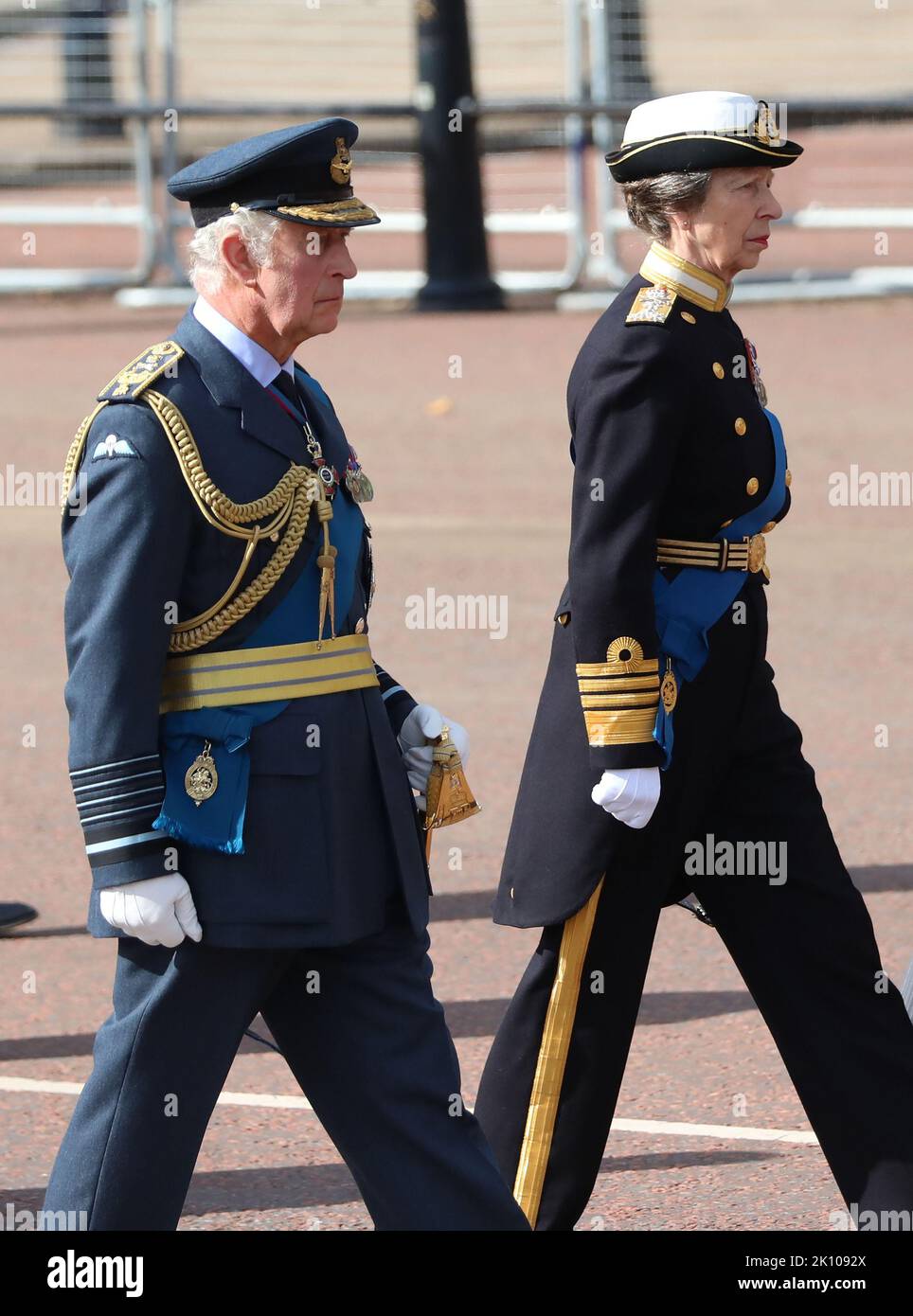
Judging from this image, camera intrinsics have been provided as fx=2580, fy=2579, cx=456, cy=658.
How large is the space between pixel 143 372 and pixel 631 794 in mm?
1025

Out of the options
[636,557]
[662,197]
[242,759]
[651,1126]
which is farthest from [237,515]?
[651,1126]

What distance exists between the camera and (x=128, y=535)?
341 centimetres

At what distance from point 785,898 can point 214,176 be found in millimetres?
1460

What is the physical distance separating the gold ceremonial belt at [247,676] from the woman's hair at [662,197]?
40.4 inches

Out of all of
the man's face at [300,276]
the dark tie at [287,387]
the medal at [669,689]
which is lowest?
the medal at [669,689]

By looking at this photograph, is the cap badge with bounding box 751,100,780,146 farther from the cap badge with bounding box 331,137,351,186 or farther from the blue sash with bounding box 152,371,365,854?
the blue sash with bounding box 152,371,365,854

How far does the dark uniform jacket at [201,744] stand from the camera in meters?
3.42

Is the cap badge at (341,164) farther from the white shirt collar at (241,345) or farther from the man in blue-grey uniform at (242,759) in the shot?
the white shirt collar at (241,345)

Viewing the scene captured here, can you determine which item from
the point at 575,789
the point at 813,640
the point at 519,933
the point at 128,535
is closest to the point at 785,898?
the point at 575,789

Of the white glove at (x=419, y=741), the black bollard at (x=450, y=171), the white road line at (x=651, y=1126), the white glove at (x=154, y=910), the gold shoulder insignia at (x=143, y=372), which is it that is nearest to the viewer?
the white glove at (x=154, y=910)

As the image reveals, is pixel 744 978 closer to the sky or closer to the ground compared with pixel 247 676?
closer to the ground

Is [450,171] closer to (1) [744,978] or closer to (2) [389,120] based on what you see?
(2) [389,120]

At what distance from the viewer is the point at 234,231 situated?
3586 millimetres

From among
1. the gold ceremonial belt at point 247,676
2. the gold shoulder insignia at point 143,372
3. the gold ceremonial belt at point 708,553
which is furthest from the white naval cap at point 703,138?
the gold ceremonial belt at point 247,676
